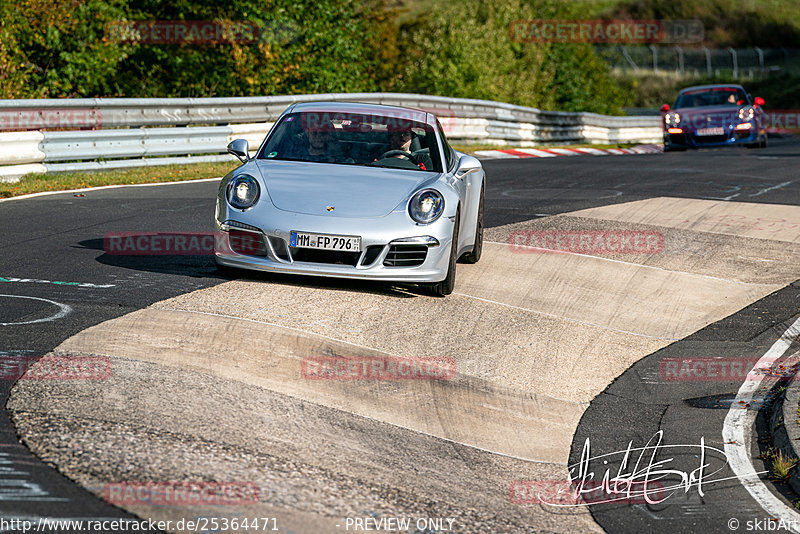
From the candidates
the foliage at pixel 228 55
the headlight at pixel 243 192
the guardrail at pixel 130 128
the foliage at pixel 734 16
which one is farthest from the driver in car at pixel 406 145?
the foliage at pixel 734 16

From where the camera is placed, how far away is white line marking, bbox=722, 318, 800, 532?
4562 millimetres

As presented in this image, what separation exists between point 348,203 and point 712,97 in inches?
719

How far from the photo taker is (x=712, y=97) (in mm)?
23422

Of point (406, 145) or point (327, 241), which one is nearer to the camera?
point (327, 241)

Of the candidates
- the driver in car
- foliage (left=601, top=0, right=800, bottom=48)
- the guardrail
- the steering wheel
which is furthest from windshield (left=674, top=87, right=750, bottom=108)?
foliage (left=601, top=0, right=800, bottom=48)

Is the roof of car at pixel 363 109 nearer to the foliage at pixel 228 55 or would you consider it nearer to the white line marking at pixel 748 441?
the white line marking at pixel 748 441

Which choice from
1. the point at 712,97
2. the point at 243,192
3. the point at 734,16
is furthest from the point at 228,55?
the point at 734,16

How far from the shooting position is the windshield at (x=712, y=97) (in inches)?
917

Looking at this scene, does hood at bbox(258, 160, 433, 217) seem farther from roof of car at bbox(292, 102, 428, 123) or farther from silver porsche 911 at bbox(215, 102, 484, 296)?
roof of car at bbox(292, 102, 428, 123)

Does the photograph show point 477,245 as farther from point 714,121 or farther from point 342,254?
point 714,121

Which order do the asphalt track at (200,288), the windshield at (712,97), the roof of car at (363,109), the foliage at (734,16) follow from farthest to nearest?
1. the foliage at (734,16)
2. the windshield at (712,97)
3. the roof of car at (363,109)
4. the asphalt track at (200,288)

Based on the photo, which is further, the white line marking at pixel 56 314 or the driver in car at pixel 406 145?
the driver in car at pixel 406 145

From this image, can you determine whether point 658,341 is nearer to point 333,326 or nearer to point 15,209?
point 333,326

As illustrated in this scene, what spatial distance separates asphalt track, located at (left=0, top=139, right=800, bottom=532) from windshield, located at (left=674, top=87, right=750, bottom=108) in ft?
28.3
